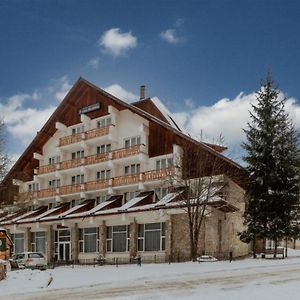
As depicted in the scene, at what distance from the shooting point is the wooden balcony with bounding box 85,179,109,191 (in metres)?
44.0

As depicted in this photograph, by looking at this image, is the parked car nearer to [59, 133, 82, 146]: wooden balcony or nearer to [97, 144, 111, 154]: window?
[97, 144, 111, 154]: window

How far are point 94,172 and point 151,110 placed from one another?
27.8ft

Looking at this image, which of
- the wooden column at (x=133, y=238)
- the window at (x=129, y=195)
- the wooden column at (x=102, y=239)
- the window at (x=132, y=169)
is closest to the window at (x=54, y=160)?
the window at (x=132, y=169)

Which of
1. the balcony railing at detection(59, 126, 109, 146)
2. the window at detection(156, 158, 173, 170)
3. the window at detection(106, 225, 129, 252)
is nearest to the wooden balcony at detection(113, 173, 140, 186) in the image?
the window at detection(156, 158, 173, 170)

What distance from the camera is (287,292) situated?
13812 mm

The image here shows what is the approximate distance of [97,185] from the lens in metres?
44.6

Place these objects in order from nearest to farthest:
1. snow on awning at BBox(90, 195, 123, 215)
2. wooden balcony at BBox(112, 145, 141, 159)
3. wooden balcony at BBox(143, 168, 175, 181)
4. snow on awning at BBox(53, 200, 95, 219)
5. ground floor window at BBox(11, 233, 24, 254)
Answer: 1. wooden balcony at BBox(143, 168, 175, 181)
2. snow on awning at BBox(90, 195, 123, 215)
3. wooden balcony at BBox(112, 145, 141, 159)
4. snow on awning at BBox(53, 200, 95, 219)
5. ground floor window at BBox(11, 233, 24, 254)

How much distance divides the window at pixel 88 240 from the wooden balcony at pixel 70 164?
6797 millimetres

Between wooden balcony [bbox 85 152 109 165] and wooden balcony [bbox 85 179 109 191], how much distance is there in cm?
202

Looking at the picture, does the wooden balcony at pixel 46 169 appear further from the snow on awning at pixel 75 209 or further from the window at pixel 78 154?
the snow on awning at pixel 75 209

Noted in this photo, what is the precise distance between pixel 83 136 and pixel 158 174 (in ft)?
35.9

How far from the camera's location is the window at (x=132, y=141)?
4348 cm

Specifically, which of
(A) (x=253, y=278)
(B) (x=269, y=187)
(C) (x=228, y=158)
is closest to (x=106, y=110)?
(C) (x=228, y=158)

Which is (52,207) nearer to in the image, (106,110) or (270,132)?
(106,110)
